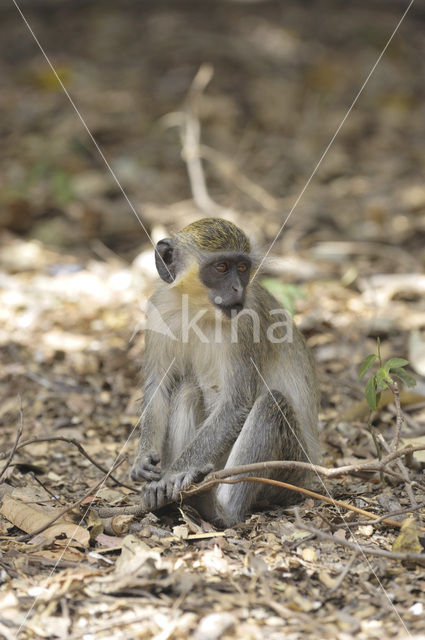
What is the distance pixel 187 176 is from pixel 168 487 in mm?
8899

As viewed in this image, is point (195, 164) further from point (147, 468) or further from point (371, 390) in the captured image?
point (371, 390)

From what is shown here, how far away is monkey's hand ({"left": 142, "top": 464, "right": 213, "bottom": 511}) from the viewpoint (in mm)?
5188

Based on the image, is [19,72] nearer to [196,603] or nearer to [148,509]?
[148,509]

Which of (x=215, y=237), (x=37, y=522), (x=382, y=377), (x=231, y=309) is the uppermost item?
(x=215, y=237)

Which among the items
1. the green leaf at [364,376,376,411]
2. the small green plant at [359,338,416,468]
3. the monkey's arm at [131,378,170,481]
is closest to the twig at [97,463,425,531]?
the monkey's arm at [131,378,170,481]

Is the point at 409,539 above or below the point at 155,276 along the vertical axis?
below

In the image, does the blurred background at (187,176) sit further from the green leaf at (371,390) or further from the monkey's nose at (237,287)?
the green leaf at (371,390)

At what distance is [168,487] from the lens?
518 centimetres

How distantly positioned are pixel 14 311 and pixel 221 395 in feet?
14.2

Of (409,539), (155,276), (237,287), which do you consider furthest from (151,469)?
(155,276)

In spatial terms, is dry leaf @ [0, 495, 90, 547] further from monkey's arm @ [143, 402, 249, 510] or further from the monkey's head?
the monkey's head

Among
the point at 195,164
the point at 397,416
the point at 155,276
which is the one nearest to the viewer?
the point at 397,416

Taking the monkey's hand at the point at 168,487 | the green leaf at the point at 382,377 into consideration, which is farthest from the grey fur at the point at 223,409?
the green leaf at the point at 382,377

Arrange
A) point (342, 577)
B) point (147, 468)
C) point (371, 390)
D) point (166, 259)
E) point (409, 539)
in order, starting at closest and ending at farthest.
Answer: point (342, 577)
point (409, 539)
point (371, 390)
point (147, 468)
point (166, 259)
